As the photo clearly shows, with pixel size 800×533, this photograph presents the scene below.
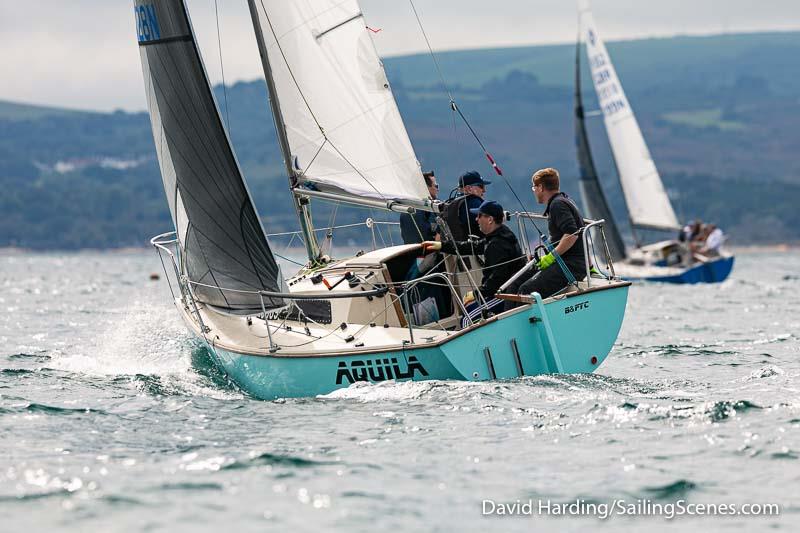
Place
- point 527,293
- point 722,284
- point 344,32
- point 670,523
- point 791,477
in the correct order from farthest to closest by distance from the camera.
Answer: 1. point 722,284
2. point 344,32
3. point 527,293
4. point 791,477
5. point 670,523

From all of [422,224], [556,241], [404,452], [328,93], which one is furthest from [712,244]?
[404,452]

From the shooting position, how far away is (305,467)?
21.7 ft

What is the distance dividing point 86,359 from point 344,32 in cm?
447

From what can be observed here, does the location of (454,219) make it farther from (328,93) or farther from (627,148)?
(627,148)

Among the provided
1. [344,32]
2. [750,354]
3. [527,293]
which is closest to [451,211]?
[527,293]

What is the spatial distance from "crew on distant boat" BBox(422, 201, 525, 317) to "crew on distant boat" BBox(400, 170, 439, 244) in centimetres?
136

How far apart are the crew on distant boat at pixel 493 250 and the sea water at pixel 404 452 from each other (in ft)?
4.21

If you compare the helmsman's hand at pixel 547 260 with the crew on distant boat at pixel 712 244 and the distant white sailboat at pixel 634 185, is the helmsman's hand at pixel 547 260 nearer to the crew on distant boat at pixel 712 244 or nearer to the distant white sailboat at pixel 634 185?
the distant white sailboat at pixel 634 185

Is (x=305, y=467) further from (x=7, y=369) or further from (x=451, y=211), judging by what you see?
(x=7, y=369)

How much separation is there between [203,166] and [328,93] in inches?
67.3

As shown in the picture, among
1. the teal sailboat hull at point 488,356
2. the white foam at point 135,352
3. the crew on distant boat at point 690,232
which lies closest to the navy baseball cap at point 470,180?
the teal sailboat hull at point 488,356

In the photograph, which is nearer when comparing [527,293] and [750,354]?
[527,293]

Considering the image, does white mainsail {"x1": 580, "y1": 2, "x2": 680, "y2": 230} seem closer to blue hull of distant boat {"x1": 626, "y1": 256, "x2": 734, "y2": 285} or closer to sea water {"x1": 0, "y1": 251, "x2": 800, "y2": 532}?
blue hull of distant boat {"x1": 626, "y1": 256, "x2": 734, "y2": 285}

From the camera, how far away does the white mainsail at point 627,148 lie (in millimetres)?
33375
